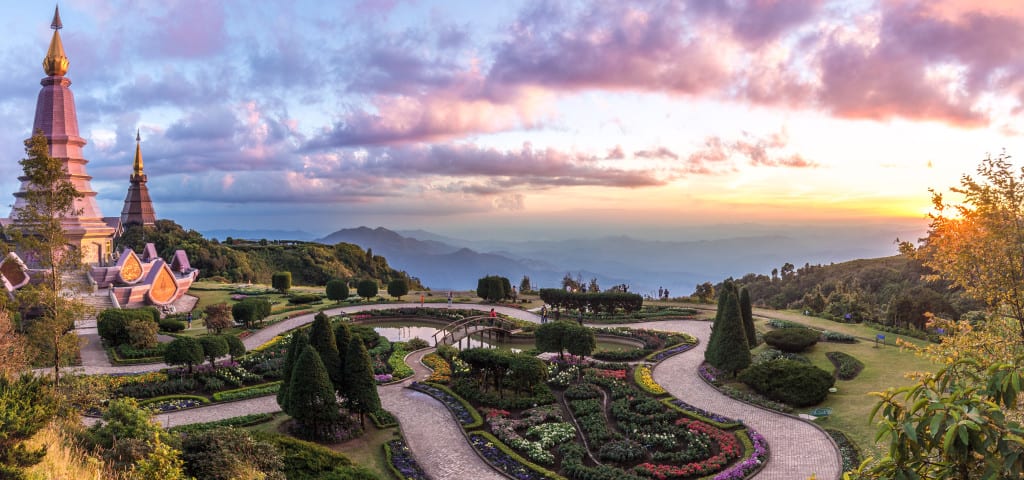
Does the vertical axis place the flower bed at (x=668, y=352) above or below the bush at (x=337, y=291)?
below

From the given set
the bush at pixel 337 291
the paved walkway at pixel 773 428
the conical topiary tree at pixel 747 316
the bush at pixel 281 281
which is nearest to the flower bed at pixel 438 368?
the paved walkway at pixel 773 428

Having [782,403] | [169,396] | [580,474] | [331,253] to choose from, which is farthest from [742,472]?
[331,253]

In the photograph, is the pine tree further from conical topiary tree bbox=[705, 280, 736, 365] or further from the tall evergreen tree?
conical topiary tree bbox=[705, 280, 736, 365]

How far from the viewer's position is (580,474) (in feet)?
49.5

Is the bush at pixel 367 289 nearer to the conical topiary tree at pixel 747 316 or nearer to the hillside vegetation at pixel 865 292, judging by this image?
the conical topiary tree at pixel 747 316

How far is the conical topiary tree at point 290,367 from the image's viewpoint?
17625 mm

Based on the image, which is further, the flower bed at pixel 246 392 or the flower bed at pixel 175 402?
the flower bed at pixel 246 392

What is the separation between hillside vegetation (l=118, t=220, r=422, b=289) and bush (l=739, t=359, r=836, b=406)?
44.3 metres

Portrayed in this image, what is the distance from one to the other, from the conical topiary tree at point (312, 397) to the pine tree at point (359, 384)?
3.10 feet

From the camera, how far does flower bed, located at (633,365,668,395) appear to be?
2214 centimetres

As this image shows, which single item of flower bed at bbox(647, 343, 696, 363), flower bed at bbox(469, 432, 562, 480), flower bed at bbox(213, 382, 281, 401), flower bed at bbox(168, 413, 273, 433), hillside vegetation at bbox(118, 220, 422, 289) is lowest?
flower bed at bbox(469, 432, 562, 480)

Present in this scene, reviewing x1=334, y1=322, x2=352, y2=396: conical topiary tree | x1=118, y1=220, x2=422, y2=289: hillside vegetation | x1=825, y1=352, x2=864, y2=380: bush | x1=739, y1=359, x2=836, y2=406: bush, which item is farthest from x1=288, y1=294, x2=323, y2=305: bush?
x1=825, y1=352, x2=864, y2=380: bush

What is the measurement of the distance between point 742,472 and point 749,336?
1428cm

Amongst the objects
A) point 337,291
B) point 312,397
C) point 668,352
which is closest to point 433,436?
point 312,397
